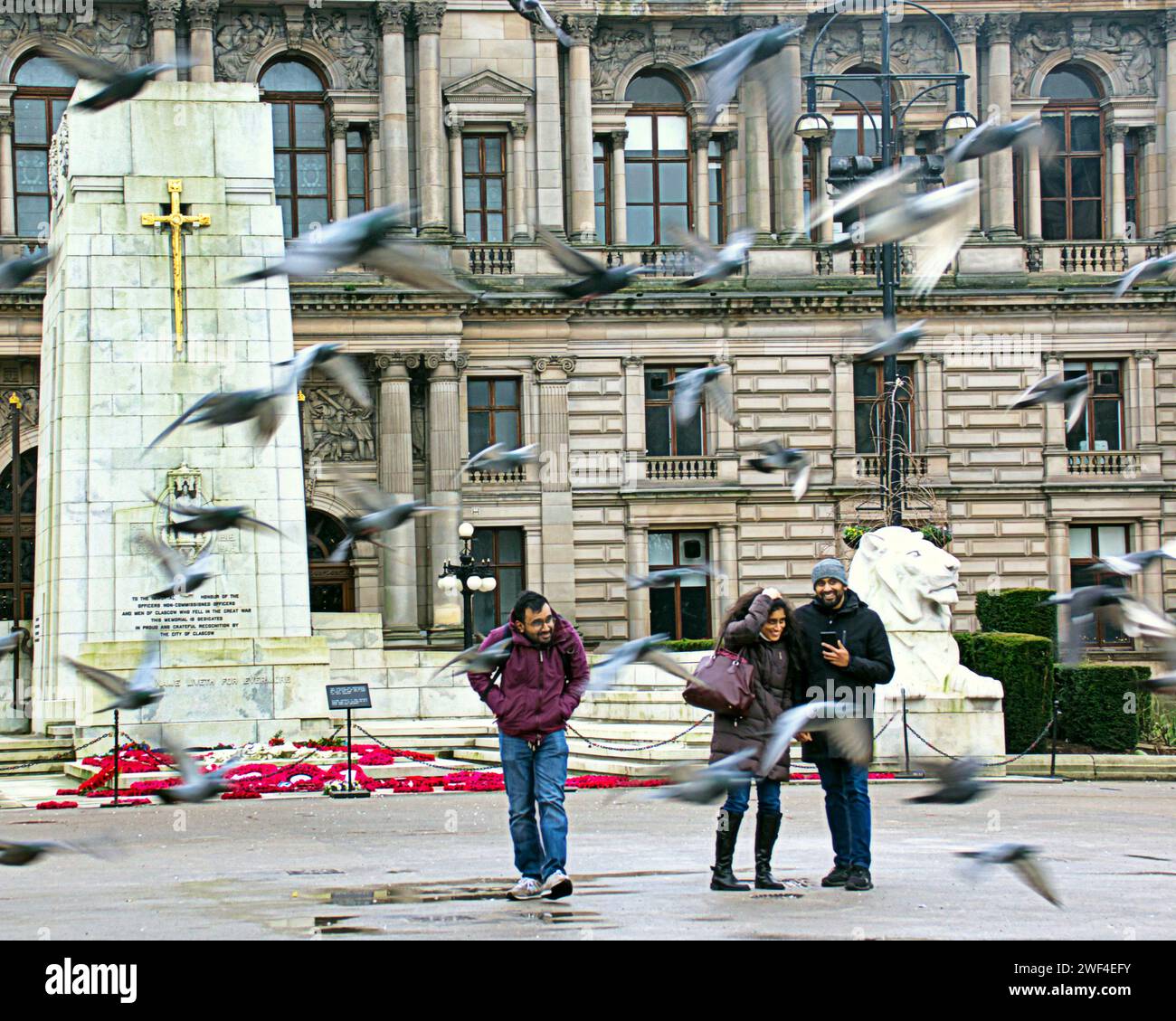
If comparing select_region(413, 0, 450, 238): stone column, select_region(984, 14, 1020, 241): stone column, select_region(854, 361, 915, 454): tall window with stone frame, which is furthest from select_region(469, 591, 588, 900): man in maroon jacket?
select_region(984, 14, 1020, 241): stone column

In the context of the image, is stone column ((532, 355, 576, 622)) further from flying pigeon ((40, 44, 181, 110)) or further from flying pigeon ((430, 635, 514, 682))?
flying pigeon ((40, 44, 181, 110))

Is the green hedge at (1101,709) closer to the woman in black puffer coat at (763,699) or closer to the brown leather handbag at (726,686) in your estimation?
the woman in black puffer coat at (763,699)

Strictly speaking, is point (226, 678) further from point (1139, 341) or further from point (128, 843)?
point (1139, 341)

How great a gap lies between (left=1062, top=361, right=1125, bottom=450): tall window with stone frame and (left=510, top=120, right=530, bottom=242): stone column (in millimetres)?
13690

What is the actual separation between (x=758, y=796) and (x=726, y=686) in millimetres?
772

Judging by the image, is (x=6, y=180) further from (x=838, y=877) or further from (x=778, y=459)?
(x=838, y=877)

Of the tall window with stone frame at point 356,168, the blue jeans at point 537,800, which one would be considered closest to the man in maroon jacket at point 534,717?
the blue jeans at point 537,800

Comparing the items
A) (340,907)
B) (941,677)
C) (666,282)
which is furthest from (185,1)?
(340,907)

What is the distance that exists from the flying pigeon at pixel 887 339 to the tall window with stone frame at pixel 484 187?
3925 centimetres

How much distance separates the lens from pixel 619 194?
5209 centimetres

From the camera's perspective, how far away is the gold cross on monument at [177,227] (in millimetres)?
29188

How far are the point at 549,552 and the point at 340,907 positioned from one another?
1466 inches

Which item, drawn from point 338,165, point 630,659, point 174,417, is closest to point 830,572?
point 630,659

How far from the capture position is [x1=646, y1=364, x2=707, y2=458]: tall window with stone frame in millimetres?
51094
